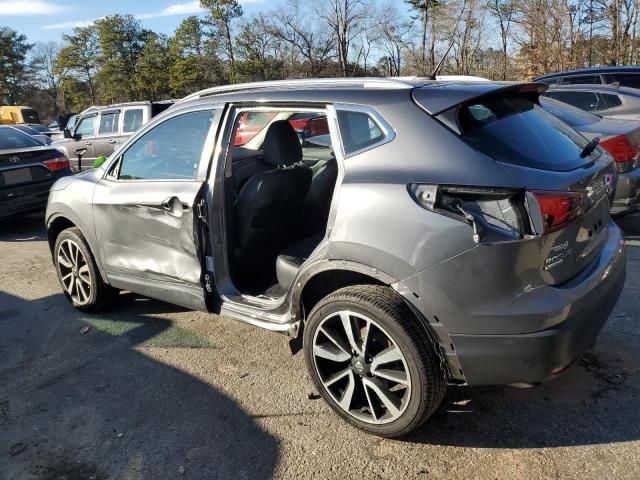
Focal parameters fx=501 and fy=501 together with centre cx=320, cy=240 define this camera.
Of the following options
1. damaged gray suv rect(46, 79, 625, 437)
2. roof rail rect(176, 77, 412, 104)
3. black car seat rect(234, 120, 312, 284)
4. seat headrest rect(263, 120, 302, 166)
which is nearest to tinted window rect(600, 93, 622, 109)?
damaged gray suv rect(46, 79, 625, 437)

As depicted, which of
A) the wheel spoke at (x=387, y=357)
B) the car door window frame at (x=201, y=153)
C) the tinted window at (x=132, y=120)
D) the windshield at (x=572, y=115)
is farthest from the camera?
the tinted window at (x=132, y=120)

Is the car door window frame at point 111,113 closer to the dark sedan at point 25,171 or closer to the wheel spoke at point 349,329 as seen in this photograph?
the dark sedan at point 25,171

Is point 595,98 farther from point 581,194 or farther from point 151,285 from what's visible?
point 151,285

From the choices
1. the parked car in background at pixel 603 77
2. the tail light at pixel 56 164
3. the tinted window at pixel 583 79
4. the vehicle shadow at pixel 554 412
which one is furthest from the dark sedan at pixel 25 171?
the tinted window at pixel 583 79

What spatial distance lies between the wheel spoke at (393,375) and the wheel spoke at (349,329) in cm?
15

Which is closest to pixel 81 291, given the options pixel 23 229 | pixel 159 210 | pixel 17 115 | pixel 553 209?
pixel 159 210

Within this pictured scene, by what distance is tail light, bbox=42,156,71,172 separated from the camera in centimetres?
780

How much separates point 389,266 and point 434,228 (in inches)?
11.3

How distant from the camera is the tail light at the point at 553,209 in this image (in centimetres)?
208

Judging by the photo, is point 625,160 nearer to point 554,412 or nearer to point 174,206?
point 554,412

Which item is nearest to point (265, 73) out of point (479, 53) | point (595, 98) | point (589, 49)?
point (479, 53)

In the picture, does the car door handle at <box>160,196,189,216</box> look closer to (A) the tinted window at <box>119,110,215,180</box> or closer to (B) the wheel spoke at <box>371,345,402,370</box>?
(A) the tinted window at <box>119,110,215,180</box>

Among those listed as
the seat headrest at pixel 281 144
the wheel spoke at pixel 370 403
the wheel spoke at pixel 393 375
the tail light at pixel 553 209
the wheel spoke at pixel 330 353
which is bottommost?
the wheel spoke at pixel 370 403

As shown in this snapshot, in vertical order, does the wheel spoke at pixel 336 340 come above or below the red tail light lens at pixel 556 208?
below
